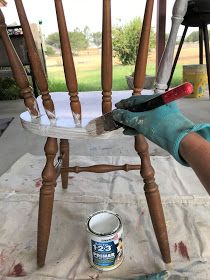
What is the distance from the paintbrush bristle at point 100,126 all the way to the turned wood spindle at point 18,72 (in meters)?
0.15

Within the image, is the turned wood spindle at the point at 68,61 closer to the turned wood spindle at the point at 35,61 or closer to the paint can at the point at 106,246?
the turned wood spindle at the point at 35,61

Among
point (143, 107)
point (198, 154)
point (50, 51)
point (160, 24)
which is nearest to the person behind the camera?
point (198, 154)

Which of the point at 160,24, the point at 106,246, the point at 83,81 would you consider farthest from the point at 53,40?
the point at 106,246

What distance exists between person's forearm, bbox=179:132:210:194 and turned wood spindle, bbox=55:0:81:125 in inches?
12.0

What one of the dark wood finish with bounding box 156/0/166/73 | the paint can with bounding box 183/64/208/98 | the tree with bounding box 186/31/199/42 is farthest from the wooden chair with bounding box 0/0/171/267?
the tree with bounding box 186/31/199/42

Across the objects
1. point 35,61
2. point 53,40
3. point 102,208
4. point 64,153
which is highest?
point 35,61

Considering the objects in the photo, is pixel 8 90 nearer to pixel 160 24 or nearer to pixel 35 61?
pixel 160 24

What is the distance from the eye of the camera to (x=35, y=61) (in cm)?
70

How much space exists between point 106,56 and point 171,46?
163 millimetres

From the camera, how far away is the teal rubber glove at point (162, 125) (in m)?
0.50

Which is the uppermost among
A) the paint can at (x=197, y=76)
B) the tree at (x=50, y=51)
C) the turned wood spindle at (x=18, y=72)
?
the turned wood spindle at (x=18, y=72)

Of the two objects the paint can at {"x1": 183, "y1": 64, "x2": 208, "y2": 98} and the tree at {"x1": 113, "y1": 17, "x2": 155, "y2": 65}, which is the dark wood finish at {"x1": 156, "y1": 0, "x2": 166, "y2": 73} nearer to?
the tree at {"x1": 113, "y1": 17, "x2": 155, "y2": 65}

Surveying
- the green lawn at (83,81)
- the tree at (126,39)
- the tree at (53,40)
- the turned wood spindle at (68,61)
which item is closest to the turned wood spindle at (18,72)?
the turned wood spindle at (68,61)

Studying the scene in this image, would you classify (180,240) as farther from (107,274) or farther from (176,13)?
(176,13)
